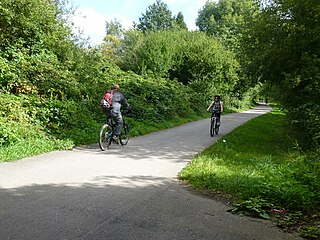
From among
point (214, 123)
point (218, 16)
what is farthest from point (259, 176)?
point (218, 16)

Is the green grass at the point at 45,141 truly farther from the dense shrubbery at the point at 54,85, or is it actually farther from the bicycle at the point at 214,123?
the bicycle at the point at 214,123

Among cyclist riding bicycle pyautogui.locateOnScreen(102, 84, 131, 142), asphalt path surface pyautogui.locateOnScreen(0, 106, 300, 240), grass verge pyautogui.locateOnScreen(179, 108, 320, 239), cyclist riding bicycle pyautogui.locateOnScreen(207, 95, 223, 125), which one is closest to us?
asphalt path surface pyautogui.locateOnScreen(0, 106, 300, 240)

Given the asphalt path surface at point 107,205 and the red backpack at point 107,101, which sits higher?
the red backpack at point 107,101

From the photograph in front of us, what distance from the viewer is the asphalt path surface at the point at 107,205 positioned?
13.6ft

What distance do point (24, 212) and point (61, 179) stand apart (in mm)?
1914

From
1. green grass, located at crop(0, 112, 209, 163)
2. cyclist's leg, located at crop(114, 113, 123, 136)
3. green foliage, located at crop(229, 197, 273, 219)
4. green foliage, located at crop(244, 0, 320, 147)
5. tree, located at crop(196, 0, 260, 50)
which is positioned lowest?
green foliage, located at crop(229, 197, 273, 219)

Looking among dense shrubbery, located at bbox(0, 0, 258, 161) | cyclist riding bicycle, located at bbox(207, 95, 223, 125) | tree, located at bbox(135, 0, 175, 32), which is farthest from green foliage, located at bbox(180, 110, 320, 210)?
tree, located at bbox(135, 0, 175, 32)

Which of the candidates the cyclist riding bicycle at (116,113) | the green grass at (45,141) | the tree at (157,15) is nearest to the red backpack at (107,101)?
the cyclist riding bicycle at (116,113)

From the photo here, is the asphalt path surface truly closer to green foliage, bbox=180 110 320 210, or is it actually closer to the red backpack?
green foliage, bbox=180 110 320 210

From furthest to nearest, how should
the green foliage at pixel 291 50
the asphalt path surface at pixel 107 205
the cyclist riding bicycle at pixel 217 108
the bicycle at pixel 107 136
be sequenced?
the cyclist riding bicycle at pixel 217 108 < the green foliage at pixel 291 50 < the bicycle at pixel 107 136 < the asphalt path surface at pixel 107 205

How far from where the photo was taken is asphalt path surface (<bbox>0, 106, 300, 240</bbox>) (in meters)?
4.16

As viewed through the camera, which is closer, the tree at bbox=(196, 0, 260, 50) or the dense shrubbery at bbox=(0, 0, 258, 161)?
the dense shrubbery at bbox=(0, 0, 258, 161)

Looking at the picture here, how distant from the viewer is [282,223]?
4836 millimetres

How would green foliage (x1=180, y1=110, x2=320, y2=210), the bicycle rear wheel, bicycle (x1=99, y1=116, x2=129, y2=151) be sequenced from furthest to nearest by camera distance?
the bicycle rear wheel < bicycle (x1=99, y1=116, x2=129, y2=151) < green foliage (x1=180, y1=110, x2=320, y2=210)
